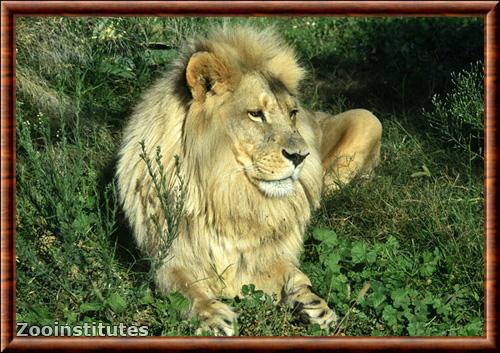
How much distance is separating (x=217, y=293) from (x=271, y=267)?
0.31 m

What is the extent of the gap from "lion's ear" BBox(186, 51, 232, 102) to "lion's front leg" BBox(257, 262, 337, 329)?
930 millimetres

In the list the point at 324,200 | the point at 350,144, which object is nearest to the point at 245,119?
the point at 324,200

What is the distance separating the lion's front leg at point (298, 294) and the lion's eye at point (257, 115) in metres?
0.76

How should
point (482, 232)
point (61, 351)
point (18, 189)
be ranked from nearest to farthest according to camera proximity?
point (61, 351) → point (482, 232) → point (18, 189)

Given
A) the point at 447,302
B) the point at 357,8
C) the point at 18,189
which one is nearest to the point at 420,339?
the point at 447,302

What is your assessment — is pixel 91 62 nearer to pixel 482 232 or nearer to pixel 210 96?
pixel 210 96

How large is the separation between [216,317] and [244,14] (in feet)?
4.37

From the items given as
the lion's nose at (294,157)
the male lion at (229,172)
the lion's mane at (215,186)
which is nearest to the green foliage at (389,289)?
the male lion at (229,172)

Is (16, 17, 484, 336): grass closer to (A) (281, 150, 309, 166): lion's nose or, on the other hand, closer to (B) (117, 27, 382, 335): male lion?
(B) (117, 27, 382, 335): male lion

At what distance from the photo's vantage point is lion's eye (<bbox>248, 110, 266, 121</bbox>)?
4.38 m

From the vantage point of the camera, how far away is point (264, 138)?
14.2ft

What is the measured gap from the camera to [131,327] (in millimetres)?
4266

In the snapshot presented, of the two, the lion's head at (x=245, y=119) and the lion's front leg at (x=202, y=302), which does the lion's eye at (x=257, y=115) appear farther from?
the lion's front leg at (x=202, y=302)

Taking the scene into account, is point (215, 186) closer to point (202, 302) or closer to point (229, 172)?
point (229, 172)
